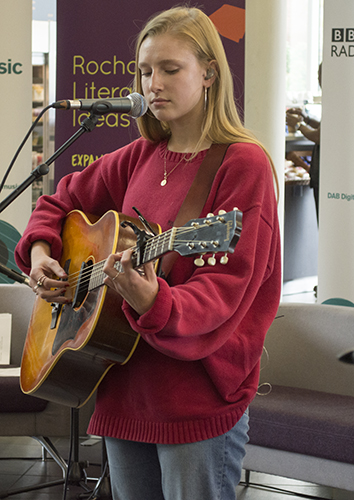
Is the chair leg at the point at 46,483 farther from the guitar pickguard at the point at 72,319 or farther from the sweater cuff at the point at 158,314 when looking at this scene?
the sweater cuff at the point at 158,314

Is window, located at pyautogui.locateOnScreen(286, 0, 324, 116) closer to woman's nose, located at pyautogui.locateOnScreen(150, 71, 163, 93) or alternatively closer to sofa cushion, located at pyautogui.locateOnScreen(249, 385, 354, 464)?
sofa cushion, located at pyautogui.locateOnScreen(249, 385, 354, 464)

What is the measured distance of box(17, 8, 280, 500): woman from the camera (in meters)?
1.13

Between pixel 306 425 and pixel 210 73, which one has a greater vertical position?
pixel 210 73

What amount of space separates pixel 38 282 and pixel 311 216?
5613 mm

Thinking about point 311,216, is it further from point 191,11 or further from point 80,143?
point 191,11

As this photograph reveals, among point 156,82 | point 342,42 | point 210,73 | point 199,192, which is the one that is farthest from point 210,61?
point 342,42

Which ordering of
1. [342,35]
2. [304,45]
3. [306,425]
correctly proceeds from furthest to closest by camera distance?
[304,45] < [342,35] < [306,425]

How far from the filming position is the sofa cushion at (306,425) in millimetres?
2551

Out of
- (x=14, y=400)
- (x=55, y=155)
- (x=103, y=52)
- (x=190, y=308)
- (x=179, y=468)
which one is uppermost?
(x=103, y=52)

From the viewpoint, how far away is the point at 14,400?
304 centimetres

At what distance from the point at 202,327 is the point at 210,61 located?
1.94 ft

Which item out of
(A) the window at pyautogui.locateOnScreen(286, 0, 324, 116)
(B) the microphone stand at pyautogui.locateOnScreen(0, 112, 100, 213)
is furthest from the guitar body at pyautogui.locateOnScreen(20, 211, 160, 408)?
(A) the window at pyautogui.locateOnScreen(286, 0, 324, 116)

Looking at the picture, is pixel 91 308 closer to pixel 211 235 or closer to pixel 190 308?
pixel 190 308

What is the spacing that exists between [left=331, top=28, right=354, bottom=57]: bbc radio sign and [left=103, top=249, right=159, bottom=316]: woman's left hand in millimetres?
3055
